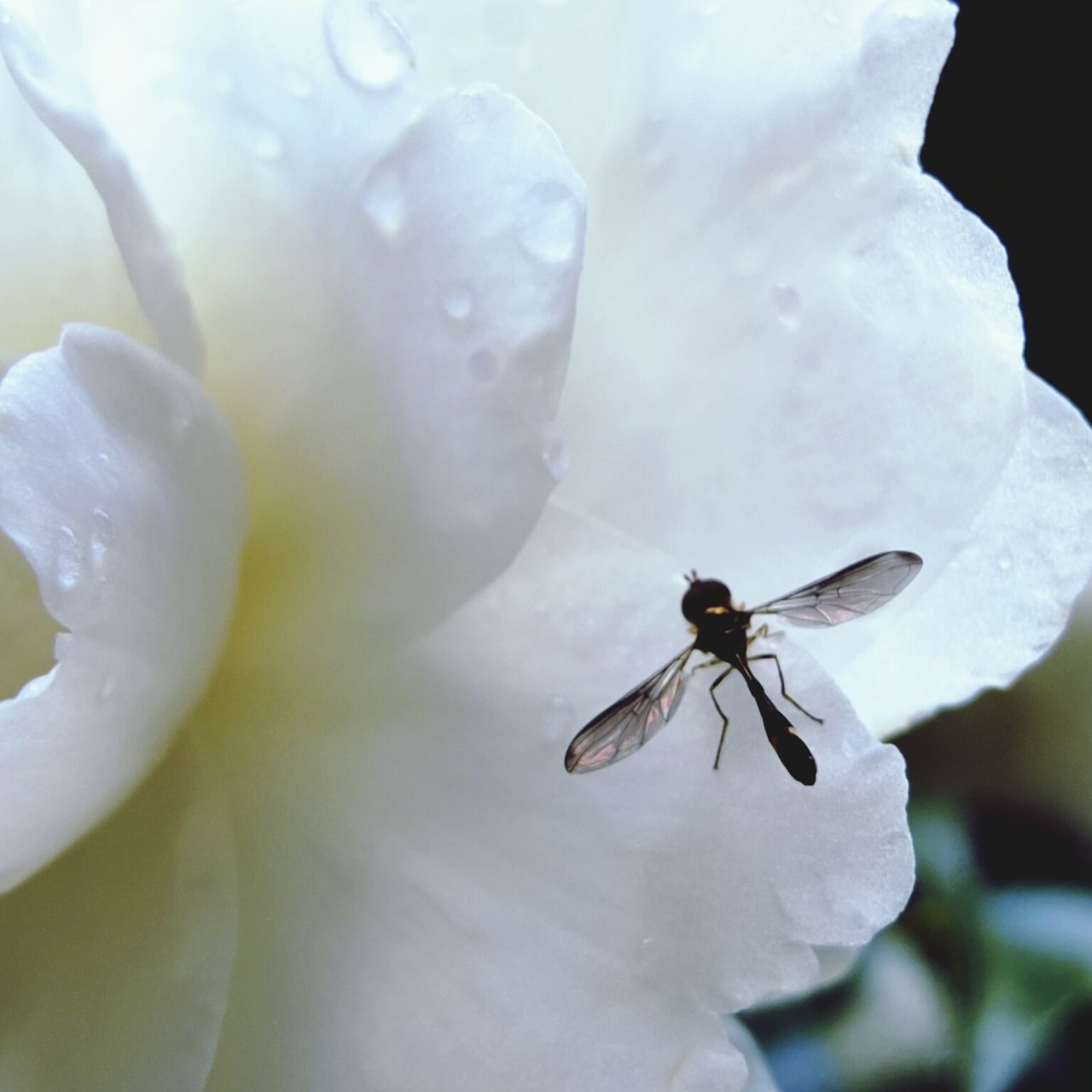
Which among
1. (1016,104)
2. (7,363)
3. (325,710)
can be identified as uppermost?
(7,363)

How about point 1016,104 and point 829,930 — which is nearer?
point 829,930

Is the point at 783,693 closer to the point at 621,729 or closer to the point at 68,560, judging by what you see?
the point at 621,729

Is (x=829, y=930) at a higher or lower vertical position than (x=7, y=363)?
lower

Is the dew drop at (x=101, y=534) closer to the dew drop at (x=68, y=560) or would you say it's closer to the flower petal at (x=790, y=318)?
the dew drop at (x=68, y=560)

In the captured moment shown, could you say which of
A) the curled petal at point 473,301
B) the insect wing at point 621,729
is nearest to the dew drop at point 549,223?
the curled petal at point 473,301

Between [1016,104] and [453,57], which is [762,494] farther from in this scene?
[1016,104]

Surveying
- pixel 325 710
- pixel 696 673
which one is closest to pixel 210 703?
A: pixel 325 710

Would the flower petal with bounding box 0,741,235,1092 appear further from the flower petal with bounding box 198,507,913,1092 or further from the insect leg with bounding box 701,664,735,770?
the insect leg with bounding box 701,664,735,770
